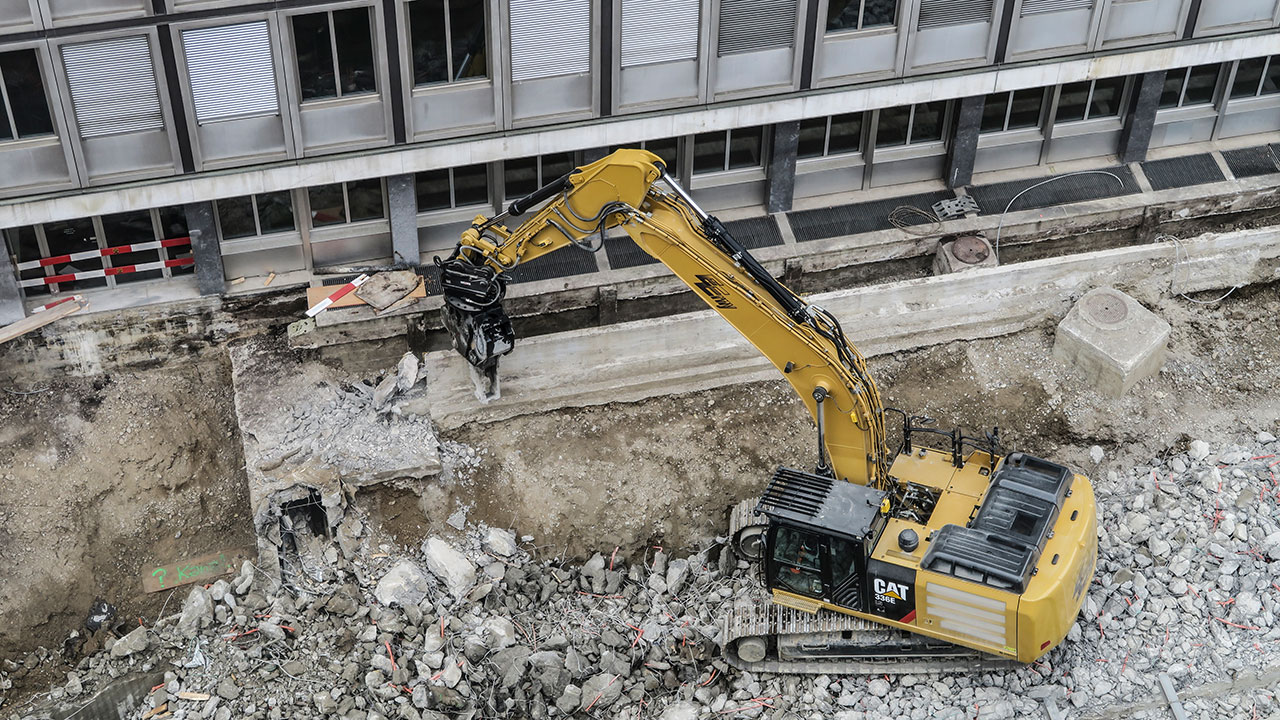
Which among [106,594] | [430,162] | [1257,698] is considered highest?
[430,162]

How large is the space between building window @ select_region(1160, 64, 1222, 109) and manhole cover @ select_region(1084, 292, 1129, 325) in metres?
6.13

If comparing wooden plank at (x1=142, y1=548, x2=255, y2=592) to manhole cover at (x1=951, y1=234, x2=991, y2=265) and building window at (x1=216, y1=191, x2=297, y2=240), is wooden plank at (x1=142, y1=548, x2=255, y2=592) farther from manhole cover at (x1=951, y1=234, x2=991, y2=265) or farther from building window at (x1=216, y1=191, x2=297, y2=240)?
manhole cover at (x1=951, y1=234, x2=991, y2=265)

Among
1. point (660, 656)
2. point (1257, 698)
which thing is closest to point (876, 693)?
point (660, 656)

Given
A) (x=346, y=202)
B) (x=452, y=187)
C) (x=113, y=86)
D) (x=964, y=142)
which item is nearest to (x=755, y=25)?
(x=964, y=142)

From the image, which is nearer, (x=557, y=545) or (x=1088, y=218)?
(x=557, y=545)

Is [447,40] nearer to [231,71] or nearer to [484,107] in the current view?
[484,107]

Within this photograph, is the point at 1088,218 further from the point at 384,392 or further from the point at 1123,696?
the point at 384,392

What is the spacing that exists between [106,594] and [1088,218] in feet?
64.8

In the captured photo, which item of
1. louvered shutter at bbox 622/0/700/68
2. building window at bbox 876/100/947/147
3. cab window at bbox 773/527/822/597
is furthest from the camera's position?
building window at bbox 876/100/947/147

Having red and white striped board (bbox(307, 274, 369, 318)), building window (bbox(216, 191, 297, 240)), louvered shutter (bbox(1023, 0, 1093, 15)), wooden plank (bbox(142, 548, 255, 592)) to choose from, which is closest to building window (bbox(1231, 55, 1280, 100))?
louvered shutter (bbox(1023, 0, 1093, 15))

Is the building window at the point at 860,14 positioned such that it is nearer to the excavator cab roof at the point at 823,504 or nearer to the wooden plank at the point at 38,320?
the excavator cab roof at the point at 823,504

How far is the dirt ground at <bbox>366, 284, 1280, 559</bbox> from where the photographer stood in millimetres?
23875

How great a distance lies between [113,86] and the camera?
912 inches

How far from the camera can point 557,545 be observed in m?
23.6
